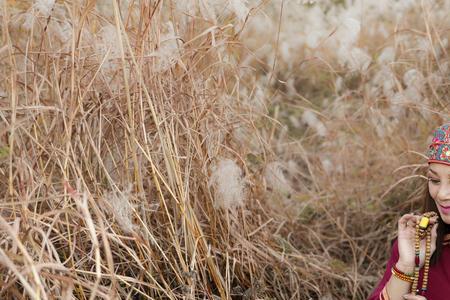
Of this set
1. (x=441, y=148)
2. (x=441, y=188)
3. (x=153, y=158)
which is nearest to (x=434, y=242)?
(x=441, y=188)

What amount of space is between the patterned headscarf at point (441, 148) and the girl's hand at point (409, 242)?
170mm

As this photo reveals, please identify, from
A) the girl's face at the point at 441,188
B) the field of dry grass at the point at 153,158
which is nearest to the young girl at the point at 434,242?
the girl's face at the point at 441,188

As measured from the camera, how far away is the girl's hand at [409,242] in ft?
6.40

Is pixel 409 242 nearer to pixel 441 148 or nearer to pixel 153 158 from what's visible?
pixel 441 148

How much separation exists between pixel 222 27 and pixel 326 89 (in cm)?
228

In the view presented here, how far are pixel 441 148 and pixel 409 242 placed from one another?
27 cm

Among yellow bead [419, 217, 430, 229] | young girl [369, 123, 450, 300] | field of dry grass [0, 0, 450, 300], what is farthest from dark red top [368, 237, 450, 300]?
field of dry grass [0, 0, 450, 300]

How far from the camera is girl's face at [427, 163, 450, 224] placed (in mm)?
1913

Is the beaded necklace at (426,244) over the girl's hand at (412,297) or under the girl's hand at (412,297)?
over

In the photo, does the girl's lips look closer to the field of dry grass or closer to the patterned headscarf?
the patterned headscarf

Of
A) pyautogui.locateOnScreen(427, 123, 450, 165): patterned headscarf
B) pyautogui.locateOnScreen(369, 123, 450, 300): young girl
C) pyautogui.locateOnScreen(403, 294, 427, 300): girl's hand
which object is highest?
pyautogui.locateOnScreen(427, 123, 450, 165): patterned headscarf

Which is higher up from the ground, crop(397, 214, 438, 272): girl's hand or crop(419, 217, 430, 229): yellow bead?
crop(419, 217, 430, 229): yellow bead

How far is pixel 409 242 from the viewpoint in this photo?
1.96 metres

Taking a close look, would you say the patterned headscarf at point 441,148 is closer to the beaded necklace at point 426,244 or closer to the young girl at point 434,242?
the young girl at point 434,242
